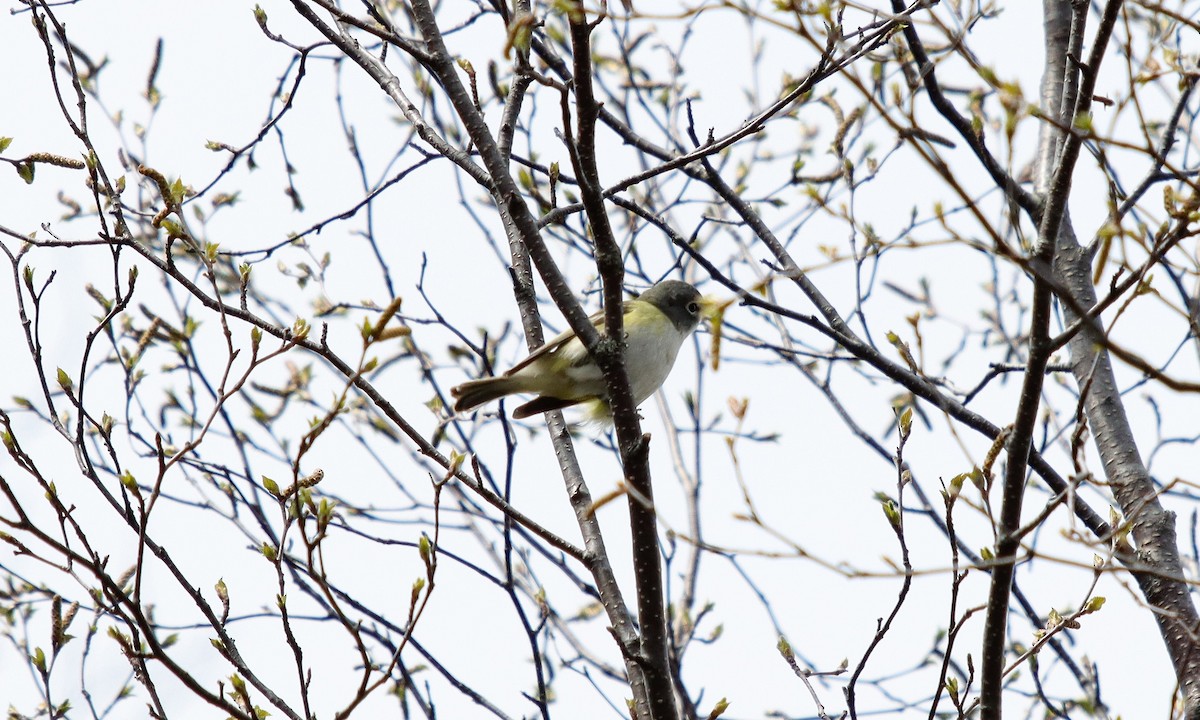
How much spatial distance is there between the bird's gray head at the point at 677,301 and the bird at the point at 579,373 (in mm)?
166

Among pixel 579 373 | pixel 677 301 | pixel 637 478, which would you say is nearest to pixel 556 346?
pixel 579 373

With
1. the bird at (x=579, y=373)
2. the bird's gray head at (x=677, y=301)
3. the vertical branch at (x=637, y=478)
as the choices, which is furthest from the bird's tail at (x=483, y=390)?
the vertical branch at (x=637, y=478)

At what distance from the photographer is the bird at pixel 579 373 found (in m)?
4.99

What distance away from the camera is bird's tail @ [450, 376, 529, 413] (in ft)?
16.5

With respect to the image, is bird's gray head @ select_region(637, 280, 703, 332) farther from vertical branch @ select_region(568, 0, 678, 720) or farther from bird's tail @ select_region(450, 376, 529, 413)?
vertical branch @ select_region(568, 0, 678, 720)

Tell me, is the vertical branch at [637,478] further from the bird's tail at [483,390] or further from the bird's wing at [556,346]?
the bird's tail at [483,390]

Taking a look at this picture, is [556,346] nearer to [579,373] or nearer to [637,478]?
[579,373]

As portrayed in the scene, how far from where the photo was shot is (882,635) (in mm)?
3129

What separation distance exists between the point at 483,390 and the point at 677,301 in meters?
1.30

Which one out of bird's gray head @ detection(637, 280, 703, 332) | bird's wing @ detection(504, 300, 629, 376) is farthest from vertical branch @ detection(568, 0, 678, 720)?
bird's gray head @ detection(637, 280, 703, 332)

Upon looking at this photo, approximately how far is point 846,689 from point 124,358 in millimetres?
3310

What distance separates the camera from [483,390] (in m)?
5.12

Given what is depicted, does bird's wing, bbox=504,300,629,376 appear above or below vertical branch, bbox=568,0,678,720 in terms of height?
above

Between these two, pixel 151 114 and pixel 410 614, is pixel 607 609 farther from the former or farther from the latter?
pixel 151 114
